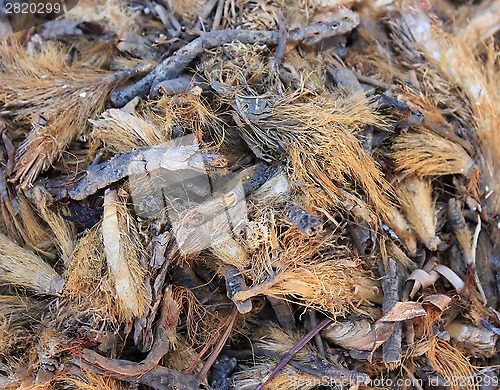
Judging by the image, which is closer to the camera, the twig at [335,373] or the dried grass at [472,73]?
the twig at [335,373]

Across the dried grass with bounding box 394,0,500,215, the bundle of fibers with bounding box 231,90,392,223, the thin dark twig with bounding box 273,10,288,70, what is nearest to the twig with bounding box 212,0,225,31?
the thin dark twig with bounding box 273,10,288,70

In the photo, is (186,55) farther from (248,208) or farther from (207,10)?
(248,208)

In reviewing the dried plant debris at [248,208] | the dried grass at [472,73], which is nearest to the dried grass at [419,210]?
the dried plant debris at [248,208]

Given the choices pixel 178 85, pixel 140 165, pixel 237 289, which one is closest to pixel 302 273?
pixel 237 289

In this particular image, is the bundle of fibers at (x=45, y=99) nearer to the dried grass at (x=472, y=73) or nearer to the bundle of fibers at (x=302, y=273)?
the bundle of fibers at (x=302, y=273)

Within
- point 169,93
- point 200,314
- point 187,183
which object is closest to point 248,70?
point 169,93

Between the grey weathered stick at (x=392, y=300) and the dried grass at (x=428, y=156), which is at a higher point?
the dried grass at (x=428, y=156)

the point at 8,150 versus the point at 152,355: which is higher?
the point at 8,150
